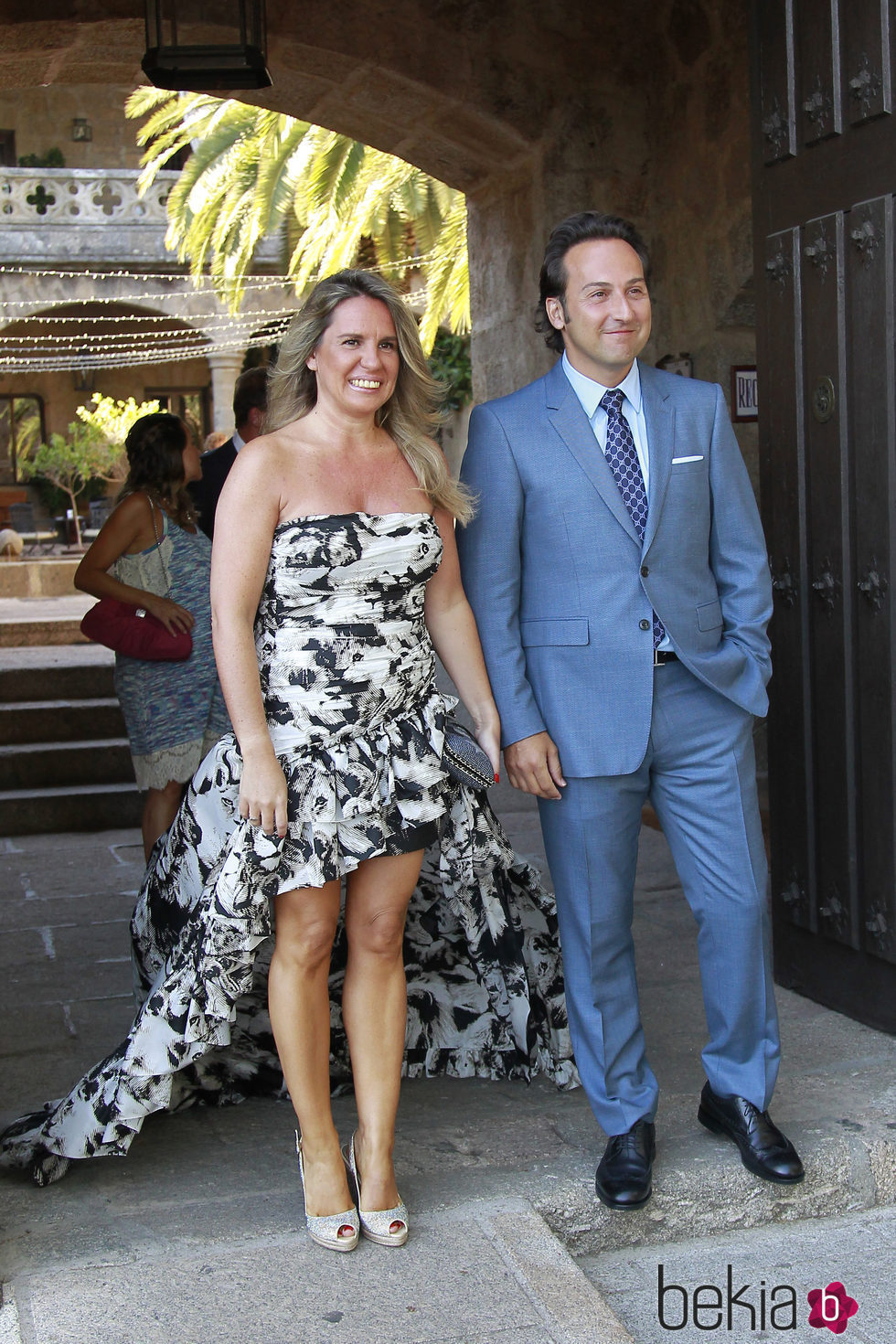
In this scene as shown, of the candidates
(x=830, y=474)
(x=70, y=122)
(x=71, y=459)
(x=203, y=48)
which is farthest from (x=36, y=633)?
(x=70, y=122)

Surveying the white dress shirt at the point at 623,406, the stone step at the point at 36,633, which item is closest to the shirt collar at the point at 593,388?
the white dress shirt at the point at 623,406

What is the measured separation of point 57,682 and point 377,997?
18.9ft

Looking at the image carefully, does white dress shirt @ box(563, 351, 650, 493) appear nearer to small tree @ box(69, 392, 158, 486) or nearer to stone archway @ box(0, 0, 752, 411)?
stone archway @ box(0, 0, 752, 411)

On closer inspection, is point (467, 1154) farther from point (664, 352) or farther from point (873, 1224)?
point (664, 352)

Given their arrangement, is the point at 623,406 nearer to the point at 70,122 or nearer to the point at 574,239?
the point at 574,239

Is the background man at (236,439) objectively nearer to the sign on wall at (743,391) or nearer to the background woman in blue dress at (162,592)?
the background woman in blue dress at (162,592)

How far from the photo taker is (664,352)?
20.3 ft

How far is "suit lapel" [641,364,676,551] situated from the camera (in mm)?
2867

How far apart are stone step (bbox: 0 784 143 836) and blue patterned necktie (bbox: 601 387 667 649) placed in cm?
466

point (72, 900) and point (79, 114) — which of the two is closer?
point (72, 900)

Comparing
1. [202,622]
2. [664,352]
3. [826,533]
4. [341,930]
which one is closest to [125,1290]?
[341,930]

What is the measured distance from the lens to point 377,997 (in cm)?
279

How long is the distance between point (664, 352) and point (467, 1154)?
4.03 m

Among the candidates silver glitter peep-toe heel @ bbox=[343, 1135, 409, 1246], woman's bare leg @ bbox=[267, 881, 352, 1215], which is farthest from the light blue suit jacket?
silver glitter peep-toe heel @ bbox=[343, 1135, 409, 1246]
